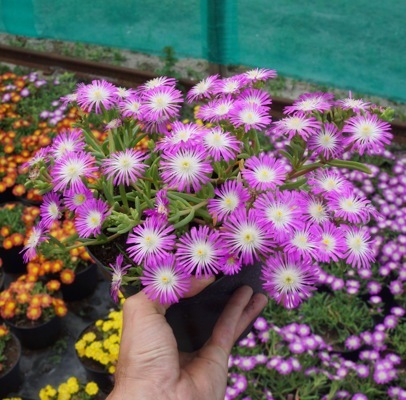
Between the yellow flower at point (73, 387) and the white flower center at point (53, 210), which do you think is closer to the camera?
the white flower center at point (53, 210)

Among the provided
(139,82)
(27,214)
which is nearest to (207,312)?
(27,214)

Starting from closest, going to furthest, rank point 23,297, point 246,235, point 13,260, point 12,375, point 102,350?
1. point 246,235
2. point 102,350
3. point 12,375
4. point 23,297
5. point 13,260

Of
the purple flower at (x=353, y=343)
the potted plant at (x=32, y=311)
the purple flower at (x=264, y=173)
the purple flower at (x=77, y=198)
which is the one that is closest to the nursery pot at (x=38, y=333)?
the potted plant at (x=32, y=311)

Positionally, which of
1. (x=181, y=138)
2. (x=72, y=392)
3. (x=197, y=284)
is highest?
(x=181, y=138)

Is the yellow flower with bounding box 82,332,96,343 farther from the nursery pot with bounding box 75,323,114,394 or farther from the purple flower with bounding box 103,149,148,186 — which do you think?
the purple flower with bounding box 103,149,148,186

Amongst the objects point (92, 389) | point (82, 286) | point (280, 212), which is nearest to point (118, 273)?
point (280, 212)

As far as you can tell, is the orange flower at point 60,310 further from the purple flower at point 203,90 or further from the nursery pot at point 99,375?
the purple flower at point 203,90

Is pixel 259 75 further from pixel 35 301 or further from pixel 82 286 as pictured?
pixel 82 286

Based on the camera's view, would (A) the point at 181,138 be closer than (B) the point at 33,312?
Yes

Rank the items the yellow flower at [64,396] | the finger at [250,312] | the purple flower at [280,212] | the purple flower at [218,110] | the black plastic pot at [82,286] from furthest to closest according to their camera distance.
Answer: the black plastic pot at [82,286], the yellow flower at [64,396], the finger at [250,312], the purple flower at [218,110], the purple flower at [280,212]
